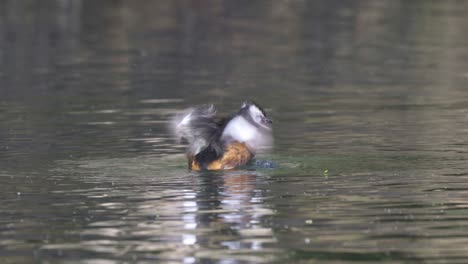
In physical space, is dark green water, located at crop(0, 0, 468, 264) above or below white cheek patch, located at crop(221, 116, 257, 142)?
below

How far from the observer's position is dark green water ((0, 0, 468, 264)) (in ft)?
31.2

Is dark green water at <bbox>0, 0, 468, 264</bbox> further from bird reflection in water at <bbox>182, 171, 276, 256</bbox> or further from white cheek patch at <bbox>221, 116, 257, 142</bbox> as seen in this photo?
white cheek patch at <bbox>221, 116, 257, 142</bbox>

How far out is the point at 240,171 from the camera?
12594 millimetres

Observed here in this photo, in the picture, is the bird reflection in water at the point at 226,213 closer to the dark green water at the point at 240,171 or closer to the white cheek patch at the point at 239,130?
the dark green water at the point at 240,171

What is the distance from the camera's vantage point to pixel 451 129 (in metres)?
15.4

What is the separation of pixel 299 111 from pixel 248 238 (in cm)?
815

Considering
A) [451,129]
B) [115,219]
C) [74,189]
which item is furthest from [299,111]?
[115,219]

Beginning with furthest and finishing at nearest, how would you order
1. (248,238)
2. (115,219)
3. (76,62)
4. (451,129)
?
(76,62), (451,129), (115,219), (248,238)

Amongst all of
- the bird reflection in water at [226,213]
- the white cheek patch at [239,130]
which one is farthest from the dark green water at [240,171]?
the white cheek patch at [239,130]

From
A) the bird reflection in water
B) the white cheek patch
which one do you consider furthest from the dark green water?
the white cheek patch

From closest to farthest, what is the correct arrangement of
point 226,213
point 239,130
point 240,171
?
point 226,213 < point 239,130 < point 240,171

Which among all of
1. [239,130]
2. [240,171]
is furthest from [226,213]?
[240,171]

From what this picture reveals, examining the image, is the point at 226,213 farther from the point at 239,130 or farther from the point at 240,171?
the point at 240,171

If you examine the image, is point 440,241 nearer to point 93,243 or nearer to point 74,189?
point 93,243
